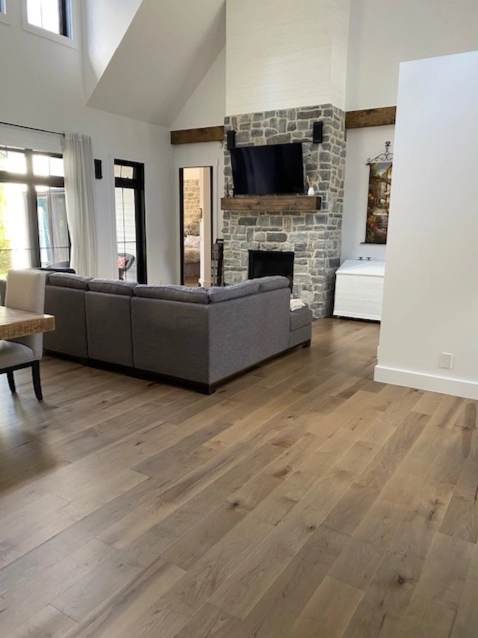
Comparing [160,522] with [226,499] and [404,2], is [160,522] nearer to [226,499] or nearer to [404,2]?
[226,499]

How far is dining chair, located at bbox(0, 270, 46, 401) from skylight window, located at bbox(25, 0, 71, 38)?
15.0 ft

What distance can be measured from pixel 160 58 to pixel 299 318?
4915 millimetres

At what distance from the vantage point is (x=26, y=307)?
12.0ft

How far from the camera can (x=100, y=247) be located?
25.5ft

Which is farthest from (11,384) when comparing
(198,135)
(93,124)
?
(198,135)

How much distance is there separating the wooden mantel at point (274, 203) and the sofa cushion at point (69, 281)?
336 cm

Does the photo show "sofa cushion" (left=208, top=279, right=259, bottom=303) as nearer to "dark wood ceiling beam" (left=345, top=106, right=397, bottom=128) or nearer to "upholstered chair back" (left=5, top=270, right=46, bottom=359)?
"upholstered chair back" (left=5, top=270, right=46, bottom=359)

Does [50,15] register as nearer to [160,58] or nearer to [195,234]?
[160,58]

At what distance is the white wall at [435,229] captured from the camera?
11.9 feet

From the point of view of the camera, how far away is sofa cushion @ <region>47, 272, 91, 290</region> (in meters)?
4.52

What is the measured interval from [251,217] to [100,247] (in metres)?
2.48

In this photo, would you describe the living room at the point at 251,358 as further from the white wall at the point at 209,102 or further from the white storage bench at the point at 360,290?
the white storage bench at the point at 360,290

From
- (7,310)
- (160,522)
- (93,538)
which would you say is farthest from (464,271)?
(7,310)

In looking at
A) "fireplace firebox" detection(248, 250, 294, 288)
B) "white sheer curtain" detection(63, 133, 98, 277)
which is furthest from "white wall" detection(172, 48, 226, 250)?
"white sheer curtain" detection(63, 133, 98, 277)
